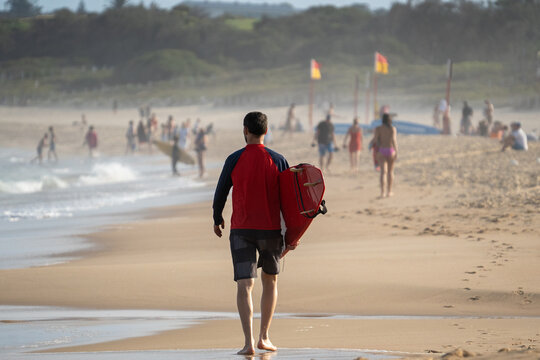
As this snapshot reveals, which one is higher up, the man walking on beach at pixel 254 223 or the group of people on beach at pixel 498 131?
the man walking on beach at pixel 254 223

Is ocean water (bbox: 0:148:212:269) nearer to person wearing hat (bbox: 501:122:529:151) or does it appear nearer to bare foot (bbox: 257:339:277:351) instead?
bare foot (bbox: 257:339:277:351)

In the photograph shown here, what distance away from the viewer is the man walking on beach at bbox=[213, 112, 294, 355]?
4949 millimetres

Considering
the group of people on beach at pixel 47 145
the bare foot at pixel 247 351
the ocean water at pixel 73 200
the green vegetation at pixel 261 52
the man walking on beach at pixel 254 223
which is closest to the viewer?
the bare foot at pixel 247 351

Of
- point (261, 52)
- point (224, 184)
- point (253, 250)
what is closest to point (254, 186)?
point (224, 184)

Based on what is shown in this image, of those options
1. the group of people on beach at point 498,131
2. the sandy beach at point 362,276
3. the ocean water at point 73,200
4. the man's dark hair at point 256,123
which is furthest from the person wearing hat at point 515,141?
the man's dark hair at point 256,123

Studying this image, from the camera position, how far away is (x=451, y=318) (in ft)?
19.6

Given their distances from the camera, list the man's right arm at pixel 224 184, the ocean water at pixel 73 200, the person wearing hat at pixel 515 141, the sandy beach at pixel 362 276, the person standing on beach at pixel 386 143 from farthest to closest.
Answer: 1. the person wearing hat at pixel 515 141
2. the person standing on beach at pixel 386 143
3. the ocean water at pixel 73 200
4. the sandy beach at pixel 362 276
5. the man's right arm at pixel 224 184

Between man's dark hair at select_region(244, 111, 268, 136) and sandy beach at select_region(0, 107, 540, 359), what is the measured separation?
1.29 meters

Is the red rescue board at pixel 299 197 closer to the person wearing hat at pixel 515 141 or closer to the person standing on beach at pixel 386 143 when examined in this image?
the person standing on beach at pixel 386 143

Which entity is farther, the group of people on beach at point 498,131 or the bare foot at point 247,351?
the group of people on beach at point 498,131

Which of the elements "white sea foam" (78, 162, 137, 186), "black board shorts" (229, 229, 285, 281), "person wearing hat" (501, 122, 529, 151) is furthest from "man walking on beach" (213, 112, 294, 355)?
"white sea foam" (78, 162, 137, 186)

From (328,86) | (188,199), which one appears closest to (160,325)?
(188,199)

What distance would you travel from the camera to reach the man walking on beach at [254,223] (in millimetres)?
4949

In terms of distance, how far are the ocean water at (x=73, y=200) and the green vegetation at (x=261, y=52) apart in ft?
133
